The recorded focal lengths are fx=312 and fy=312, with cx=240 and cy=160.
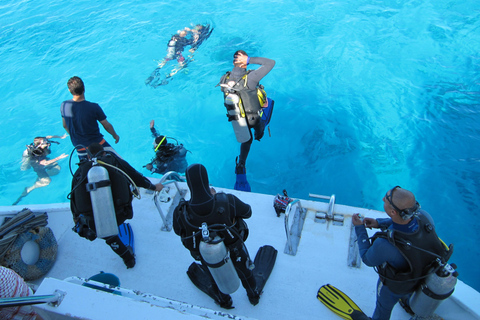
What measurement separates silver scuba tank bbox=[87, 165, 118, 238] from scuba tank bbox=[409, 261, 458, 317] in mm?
2619

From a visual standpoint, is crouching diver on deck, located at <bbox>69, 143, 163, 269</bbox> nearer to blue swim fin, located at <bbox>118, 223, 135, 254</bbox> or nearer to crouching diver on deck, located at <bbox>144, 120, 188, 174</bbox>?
blue swim fin, located at <bbox>118, 223, 135, 254</bbox>

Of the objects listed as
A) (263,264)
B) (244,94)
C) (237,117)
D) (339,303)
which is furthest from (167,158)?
(339,303)

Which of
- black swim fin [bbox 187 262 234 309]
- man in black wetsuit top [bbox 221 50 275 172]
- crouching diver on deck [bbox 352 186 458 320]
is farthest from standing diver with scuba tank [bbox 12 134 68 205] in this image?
crouching diver on deck [bbox 352 186 458 320]

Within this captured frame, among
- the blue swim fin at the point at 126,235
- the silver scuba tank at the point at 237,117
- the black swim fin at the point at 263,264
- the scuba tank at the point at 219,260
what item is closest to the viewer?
the scuba tank at the point at 219,260

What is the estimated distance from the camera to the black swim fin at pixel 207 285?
313 cm

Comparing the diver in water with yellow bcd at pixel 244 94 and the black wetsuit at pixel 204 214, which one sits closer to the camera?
the black wetsuit at pixel 204 214

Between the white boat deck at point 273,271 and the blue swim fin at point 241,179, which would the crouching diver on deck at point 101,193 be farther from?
the blue swim fin at point 241,179

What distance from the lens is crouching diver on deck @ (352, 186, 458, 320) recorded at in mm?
2178

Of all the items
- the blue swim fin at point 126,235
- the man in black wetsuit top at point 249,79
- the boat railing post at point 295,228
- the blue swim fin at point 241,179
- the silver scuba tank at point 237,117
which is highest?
the man in black wetsuit top at point 249,79

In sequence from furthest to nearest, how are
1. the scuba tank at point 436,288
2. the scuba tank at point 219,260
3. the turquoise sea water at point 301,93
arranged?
the turquoise sea water at point 301,93
the scuba tank at point 219,260
the scuba tank at point 436,288

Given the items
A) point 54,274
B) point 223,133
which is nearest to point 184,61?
point 223,133

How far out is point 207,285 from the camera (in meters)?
3.44

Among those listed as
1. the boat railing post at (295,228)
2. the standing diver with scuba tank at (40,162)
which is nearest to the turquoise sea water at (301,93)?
the standing diver with scuba tank at (40,162)

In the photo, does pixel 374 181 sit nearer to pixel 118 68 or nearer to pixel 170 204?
pixel 170 204
